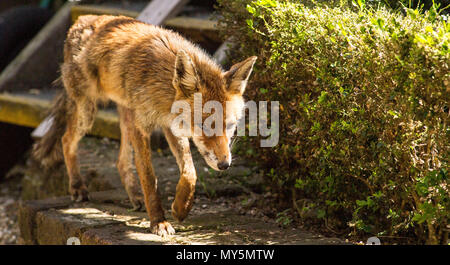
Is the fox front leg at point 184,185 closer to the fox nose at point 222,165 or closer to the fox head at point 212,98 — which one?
the fox head at point 212,98

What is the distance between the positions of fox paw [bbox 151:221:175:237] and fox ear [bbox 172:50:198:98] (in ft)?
3.49

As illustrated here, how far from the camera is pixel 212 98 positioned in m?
4.34

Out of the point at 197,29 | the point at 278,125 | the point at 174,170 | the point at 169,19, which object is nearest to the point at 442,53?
the point at 278,125

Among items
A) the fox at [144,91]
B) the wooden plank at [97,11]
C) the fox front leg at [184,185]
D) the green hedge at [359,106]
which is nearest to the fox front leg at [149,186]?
the fox at [144,91]

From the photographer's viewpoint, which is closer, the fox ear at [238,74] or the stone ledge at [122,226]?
the fox ear at [238,74]

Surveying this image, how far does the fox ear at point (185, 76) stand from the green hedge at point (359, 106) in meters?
0.64

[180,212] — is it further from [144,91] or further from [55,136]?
[55,136]

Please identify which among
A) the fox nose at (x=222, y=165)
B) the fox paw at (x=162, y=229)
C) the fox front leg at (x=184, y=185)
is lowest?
the fox paw at (x=162, y=229)

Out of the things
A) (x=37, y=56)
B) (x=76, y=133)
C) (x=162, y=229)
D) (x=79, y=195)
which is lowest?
(x=79, y=195)

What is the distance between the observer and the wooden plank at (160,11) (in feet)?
24.9

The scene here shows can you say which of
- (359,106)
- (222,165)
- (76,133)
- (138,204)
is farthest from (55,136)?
(359,106)

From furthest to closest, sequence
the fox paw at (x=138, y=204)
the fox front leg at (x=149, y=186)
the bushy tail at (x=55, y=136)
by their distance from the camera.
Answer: the bushy tail at (x=55, y=136) < the fox paw at (x=138, y=204) < the fox front leg at (x=149, y=186)

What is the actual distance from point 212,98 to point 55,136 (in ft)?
8.58
